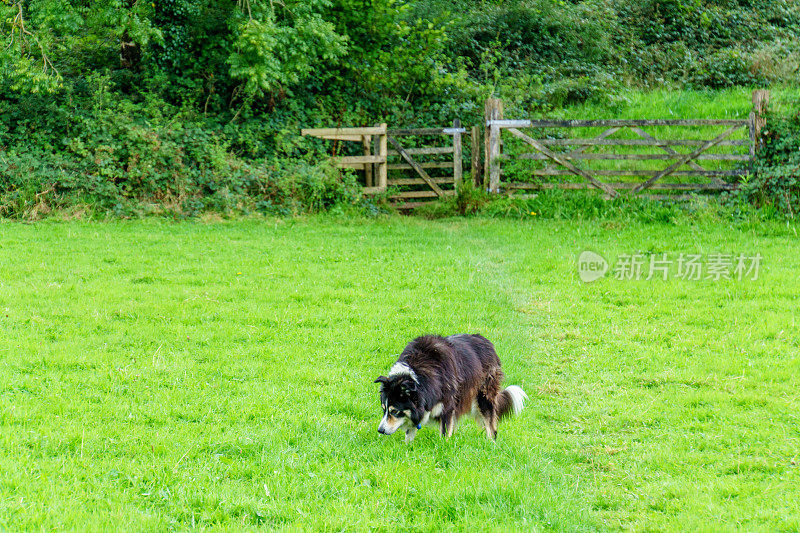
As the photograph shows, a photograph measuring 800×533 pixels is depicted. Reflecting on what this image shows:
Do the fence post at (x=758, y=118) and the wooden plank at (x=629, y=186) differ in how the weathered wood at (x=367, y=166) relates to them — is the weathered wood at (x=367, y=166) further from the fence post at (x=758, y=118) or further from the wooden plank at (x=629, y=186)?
the fence post at (x=758, y=118)

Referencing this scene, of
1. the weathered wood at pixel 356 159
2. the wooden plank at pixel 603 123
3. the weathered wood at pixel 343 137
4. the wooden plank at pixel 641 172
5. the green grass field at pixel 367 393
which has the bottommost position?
the green grass field at pixel 367 393

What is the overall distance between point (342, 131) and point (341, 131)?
0.08 feet

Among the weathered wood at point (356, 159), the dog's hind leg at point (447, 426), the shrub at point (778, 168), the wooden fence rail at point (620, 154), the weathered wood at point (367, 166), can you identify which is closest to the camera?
the dog's hind leg at point (447, 426)

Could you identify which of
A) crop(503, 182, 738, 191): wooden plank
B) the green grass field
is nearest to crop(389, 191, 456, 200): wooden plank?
crop(503, 182, 738, 191): wooden plank

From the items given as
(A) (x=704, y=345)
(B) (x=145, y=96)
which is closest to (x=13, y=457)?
(A) (x=704, y=345)

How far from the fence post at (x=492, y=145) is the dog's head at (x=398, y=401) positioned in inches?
507

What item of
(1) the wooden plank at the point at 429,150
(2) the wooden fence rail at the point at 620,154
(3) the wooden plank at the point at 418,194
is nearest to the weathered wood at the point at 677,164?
(2) the wooden fence rail at the point at 620,154

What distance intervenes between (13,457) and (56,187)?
13.0 metres

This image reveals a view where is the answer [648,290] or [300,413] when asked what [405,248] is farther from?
[300,413]

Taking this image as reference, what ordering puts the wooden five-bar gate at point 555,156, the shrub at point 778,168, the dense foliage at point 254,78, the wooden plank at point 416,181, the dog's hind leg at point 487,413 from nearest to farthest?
the dog's hind leg at point 487,413
the shrub at point 778,168
the dense foliage at point 254,78
the wooden five-bar gate at point 555,156
the wooden plank at point 416,181

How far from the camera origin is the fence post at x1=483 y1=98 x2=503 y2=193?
1759cm

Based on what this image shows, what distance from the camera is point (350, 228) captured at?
1573 centimetres

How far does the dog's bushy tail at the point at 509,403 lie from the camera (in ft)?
19.5

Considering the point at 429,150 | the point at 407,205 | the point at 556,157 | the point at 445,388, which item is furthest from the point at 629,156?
the point at 445,388
